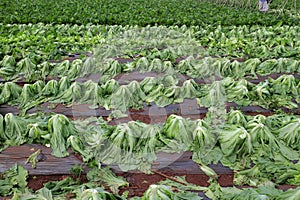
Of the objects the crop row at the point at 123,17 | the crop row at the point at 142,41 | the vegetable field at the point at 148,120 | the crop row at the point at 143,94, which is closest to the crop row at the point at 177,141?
the vegetable field at the point at 148,120

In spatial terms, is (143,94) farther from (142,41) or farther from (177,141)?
(142,41)

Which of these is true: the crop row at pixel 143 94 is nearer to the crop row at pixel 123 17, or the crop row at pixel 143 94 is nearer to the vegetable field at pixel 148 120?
the vegetable field at pixel 148 120

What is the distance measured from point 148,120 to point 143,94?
2.24ft

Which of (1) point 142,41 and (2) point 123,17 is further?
(2) point 123,17

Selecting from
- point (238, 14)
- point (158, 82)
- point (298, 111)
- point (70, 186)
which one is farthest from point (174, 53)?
point (238, 14)

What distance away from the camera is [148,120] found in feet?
17.1

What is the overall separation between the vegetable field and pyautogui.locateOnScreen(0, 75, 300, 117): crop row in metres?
0.02

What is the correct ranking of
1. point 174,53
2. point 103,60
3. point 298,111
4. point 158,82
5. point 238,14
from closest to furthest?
point 298,111
point 158,82
point 103,60
point 174,53
point 238,14

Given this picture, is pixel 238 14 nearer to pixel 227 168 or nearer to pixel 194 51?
pixel 194 51

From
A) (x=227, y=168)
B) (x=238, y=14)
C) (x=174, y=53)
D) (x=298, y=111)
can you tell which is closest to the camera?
(x=227, y=168)

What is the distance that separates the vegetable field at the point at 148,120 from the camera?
3811mm

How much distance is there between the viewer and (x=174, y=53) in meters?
8.21

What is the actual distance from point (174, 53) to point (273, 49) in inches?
97.4

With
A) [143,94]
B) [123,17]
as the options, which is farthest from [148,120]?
[123,17]
